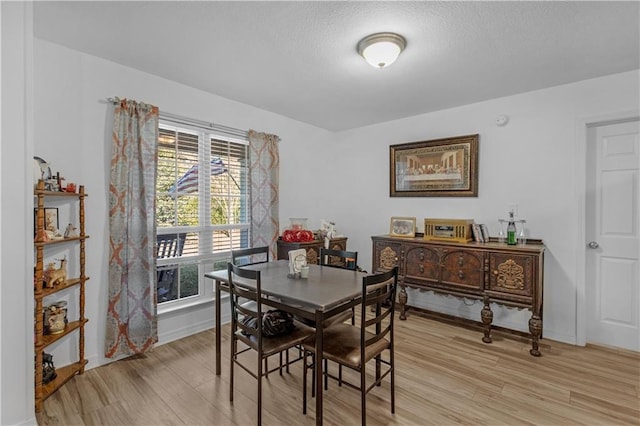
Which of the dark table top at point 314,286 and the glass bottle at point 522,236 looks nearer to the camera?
the dark table top at point 314,286

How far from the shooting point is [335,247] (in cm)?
420

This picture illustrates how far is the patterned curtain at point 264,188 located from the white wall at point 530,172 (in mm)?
308

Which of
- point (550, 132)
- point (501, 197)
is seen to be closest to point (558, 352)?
point (501, 197)

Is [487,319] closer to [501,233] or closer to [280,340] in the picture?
[501,233]

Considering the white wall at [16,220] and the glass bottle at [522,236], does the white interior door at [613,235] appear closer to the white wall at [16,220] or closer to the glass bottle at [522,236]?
the glass bottle at [522,236]

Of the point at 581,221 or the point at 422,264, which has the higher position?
the point at 581,221

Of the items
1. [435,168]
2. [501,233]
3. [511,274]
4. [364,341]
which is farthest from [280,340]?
[435,168]

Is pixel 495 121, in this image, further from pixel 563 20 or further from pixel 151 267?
pixel 151 267

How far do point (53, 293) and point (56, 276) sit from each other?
13 cm

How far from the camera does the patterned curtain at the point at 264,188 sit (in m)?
3.68

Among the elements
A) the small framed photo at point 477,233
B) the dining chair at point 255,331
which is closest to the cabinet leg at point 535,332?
the small framed photo at point 477,233

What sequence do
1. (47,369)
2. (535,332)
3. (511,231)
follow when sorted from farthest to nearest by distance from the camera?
(511,231) → (535,332) → (47,369)

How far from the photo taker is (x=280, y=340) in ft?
6.61

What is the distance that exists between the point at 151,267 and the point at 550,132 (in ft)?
13.6
